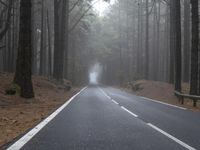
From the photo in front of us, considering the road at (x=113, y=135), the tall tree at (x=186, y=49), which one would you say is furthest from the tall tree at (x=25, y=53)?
the tall tree at (x=186, y=49)

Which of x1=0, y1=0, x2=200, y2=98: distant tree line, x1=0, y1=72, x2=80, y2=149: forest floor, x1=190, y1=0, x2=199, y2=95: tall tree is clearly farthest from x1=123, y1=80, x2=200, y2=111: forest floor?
x1=0, y1=72, x2=80, y2=149: forest floor

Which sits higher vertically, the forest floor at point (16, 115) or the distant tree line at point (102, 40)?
the distant tree line at point (102, 40)

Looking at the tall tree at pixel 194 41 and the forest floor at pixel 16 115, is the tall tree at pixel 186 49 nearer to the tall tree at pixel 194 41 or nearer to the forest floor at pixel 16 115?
the tall tree at pixel 194 41

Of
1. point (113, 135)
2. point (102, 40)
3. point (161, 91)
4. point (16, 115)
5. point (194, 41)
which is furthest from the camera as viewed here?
point (102, 40)

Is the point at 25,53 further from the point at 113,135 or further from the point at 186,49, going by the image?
the point at 186,49

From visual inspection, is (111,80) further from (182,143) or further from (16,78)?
(182,143)

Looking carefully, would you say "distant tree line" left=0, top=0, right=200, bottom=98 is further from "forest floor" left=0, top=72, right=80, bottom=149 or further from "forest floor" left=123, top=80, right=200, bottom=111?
"forest floor" left=0, top=72, right=80, bottom=149

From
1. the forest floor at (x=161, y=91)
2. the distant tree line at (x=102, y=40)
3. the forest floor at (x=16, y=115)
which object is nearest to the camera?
the forest floor at (x=16, y=115)

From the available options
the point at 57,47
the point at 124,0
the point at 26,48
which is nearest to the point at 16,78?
the point at 26,48

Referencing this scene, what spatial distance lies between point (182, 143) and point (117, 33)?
2966 inches

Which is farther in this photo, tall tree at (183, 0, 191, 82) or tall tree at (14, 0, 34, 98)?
tall tree at (183, 0, 191, 82)

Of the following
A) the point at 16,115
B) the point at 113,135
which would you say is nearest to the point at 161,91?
the point at 16,115

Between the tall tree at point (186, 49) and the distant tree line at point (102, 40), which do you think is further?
the tall tree at point (186, 49)

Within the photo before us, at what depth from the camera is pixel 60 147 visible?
8492mm
